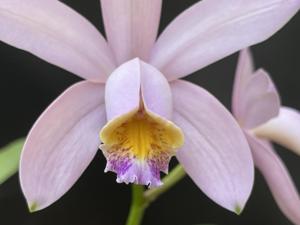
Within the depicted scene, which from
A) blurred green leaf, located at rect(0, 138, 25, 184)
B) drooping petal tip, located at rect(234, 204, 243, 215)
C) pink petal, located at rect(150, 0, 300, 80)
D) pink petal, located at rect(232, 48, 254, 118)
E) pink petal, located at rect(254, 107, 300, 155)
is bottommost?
pink petal, located at rect(254, 107, 300, 155)

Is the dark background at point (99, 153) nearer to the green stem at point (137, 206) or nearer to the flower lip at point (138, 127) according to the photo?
the green stem at point (137, 206)

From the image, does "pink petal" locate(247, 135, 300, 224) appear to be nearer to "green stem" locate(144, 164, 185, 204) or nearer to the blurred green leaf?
"green stem" locate(144, 164, 185, 204)

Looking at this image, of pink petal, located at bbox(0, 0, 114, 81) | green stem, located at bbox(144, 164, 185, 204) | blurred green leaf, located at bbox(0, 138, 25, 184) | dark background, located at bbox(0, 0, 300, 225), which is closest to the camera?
pink petal, located at bbox(0, 0, 114, 81)

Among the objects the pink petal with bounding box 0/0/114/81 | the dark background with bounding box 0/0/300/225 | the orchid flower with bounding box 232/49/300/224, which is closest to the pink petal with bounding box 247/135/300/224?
the orchid flower with bounding box 232/49/300/224

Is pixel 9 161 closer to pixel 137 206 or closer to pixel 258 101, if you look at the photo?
pixel 137 206

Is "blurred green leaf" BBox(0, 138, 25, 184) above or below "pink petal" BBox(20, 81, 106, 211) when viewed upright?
below

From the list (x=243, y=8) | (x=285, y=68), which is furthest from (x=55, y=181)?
(x=285, y=68)
